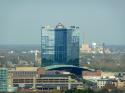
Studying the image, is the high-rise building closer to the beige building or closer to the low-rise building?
the beige building

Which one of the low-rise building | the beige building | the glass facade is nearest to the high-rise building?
the beige building

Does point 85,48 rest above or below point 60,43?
below

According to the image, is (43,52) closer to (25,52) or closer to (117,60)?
(117,60)

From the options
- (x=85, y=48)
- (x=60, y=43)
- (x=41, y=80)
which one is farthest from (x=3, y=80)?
(x=85, y=48)

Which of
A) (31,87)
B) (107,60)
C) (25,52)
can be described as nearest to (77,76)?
(31,87)

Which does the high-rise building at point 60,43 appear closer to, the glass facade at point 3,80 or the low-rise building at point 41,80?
the low-rise building at point 41,80

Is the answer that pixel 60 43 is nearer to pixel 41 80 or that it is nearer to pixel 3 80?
pixel 41 80

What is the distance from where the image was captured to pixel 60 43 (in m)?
33.2

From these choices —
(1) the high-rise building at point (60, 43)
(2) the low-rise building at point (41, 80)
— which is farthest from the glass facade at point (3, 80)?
(1) the high-rise building at point (60, 43)

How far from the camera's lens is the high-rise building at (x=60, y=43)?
106 ft

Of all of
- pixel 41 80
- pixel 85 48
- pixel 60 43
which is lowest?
pixel 41 80

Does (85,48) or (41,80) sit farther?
(85,48)

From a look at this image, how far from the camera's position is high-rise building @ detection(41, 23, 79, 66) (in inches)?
1277

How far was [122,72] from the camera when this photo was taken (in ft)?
90.5
